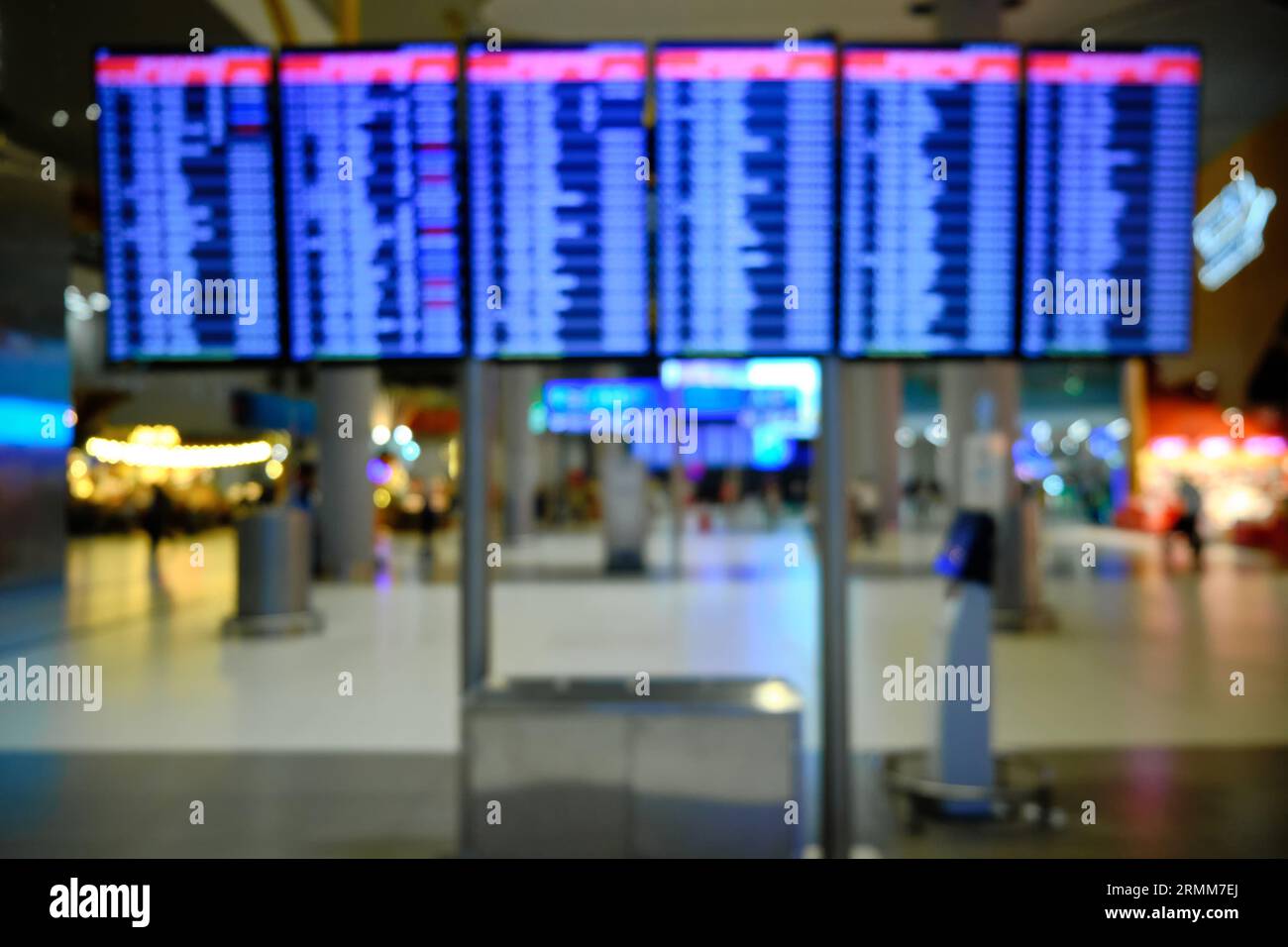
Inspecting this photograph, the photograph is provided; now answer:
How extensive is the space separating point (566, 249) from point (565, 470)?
1578 inches

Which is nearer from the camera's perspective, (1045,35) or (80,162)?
(1045,35)

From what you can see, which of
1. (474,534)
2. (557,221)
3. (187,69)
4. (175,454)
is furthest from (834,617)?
(175,454)

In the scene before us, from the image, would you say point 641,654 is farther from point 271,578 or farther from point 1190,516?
point 1190,516

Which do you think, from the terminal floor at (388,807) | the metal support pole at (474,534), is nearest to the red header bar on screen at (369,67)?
the metal support pole at (474,534)

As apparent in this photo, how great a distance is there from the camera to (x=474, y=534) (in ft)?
15.7

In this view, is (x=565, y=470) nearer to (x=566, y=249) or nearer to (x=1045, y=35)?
(x=1045, y=35)

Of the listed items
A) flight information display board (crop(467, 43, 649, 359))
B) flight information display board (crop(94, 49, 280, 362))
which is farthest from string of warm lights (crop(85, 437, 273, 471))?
flight information display board (crop(467, 43, 649, 359))

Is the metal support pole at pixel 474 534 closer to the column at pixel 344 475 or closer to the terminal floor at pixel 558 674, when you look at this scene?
the terminal floor at pixel 558 674

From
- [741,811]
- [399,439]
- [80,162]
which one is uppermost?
[80,162]

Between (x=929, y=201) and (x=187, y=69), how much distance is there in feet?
10.8

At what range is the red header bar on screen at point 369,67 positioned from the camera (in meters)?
4.43

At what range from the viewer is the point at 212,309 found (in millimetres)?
4586
